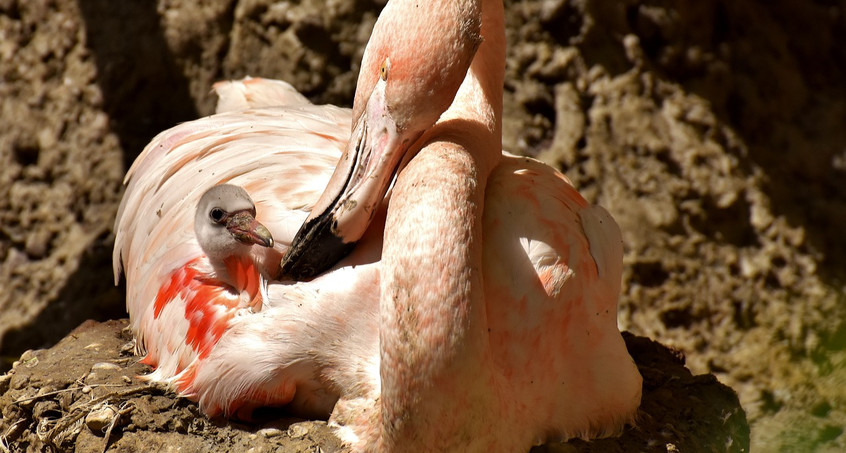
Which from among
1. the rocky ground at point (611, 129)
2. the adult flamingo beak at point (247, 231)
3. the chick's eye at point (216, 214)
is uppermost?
the chick's eye at point (216, 214)

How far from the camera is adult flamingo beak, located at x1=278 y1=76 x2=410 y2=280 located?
92.4 inches

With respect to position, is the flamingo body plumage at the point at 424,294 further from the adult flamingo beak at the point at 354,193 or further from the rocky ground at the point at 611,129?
the rocky ground at the point at 611,129

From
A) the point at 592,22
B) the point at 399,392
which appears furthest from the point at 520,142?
the point at 399,392

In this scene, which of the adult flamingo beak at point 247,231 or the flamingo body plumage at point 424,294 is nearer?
the flamingo body plumage at point 424,294

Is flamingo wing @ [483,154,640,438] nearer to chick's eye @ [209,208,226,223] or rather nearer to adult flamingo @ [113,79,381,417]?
adult flamingo @ [113,79,381,417]

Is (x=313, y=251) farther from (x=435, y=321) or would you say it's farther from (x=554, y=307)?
(x=554, y=307)

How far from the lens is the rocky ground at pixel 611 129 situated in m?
4.11

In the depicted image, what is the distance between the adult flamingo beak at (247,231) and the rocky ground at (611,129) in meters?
1.86

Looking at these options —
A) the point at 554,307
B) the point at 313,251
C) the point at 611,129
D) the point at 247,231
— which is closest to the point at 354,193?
the point at 313,251

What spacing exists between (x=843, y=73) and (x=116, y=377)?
360cm

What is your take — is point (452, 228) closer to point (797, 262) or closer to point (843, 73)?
point (797, 262)

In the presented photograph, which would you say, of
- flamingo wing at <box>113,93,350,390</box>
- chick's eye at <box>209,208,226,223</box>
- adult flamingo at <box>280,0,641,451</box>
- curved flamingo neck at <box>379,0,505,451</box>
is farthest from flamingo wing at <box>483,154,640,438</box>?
chick's eye at <box>209,208,226,223</box>

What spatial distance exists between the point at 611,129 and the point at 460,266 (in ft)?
7.45

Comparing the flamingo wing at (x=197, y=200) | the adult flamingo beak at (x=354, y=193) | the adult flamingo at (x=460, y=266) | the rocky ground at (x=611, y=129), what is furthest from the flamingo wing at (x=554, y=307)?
the rocky ground at (x=611, y=129)
